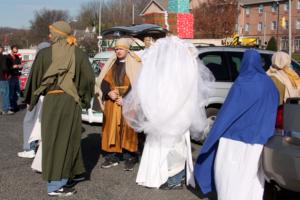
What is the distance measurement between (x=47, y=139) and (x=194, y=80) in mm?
1848

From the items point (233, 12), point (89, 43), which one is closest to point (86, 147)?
point (89, 43)

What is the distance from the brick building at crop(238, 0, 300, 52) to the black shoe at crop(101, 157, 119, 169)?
2837 inches

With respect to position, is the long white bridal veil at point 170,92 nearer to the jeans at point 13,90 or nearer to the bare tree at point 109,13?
the jeans at point 13,90

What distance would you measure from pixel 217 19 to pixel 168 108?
61.7 meters

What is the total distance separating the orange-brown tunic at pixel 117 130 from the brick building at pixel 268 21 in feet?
237

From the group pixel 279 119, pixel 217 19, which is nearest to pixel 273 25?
pixel 217 19

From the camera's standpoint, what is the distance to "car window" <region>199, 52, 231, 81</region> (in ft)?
28.4

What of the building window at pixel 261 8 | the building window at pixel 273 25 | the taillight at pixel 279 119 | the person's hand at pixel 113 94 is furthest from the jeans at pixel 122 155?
the building window at pixel 261 8

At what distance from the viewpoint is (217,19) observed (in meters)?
65.9

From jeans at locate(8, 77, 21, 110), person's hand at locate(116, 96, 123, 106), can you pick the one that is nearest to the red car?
jeans at locate(8, 77, 21, 110)

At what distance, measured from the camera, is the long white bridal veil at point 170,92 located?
5.84m

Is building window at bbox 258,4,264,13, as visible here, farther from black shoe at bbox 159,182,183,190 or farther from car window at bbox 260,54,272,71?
black shoe at bbox 159,182,183,190

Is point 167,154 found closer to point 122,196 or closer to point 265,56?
point 122,196

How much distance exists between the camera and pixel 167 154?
20.2 ft
